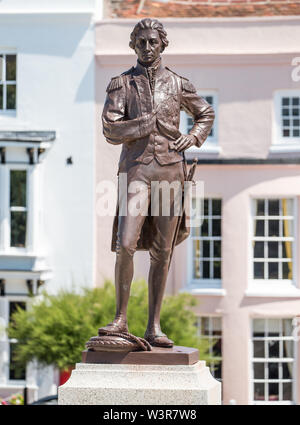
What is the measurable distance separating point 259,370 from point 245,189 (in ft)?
13.3

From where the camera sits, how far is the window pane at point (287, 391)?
2591 centimetres

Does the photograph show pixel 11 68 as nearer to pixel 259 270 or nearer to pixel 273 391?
pixel 259 270

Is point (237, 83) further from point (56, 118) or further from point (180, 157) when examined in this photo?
point (180, 157)

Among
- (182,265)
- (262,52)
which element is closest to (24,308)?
(182,265)

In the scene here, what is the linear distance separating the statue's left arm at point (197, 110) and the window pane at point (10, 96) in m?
16.1

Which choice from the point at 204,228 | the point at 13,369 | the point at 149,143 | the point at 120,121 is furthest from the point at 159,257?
the point at 13,369

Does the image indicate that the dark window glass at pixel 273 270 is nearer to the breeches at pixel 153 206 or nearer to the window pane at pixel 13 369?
the window pane at pixel 13 369

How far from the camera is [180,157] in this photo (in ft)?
34.3

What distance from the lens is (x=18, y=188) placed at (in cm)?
2627

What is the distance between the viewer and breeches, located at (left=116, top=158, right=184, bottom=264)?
10.1m

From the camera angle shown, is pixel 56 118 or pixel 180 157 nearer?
pixel 180 157

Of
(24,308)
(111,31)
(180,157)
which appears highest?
(111,31)
